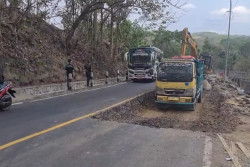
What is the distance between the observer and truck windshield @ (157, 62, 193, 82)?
48.2 ft

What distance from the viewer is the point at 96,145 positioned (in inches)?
287

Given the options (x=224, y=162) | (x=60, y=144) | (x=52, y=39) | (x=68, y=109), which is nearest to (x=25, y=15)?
(x=52, y=39)

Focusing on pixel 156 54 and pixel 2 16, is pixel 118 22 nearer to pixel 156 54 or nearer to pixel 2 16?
pixel 156 54

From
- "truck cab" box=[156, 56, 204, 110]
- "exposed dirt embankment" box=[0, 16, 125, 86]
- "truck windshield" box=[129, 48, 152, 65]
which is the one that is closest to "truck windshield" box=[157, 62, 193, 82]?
"truck cab" box=[156, 56, 204, 110]

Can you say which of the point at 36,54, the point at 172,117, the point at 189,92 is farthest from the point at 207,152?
the point at 36,54

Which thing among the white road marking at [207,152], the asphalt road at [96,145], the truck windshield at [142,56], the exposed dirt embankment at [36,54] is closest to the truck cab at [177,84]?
the asphalt road at [96,145]

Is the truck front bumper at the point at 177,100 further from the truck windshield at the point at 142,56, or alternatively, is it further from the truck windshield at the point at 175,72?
the truck windshield at the point at 142,56

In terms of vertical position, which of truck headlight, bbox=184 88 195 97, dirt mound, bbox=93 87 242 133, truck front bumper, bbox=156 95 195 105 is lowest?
dirt mound, bbox=93 87 242 133

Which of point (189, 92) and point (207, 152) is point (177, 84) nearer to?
point (189, 92)

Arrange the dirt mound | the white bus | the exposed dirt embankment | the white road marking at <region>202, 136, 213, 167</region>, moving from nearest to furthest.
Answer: the white road marking at <region>202, 136, 213, 167</region>, the dirt mound, the exposed dirt embankment, the white bus

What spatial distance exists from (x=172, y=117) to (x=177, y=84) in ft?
7.10

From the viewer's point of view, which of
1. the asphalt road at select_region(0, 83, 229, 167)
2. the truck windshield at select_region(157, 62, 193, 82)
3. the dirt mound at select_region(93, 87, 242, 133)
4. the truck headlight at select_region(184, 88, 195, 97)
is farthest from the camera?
the truck windshield at select_region(157, 62, 193, 82)

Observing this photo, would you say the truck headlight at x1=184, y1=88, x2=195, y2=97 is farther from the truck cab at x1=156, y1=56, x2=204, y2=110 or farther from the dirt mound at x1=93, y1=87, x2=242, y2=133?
the dirt mound at x1=93, y1=87, x2=242, y2=133

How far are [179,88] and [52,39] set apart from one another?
15831 mm
